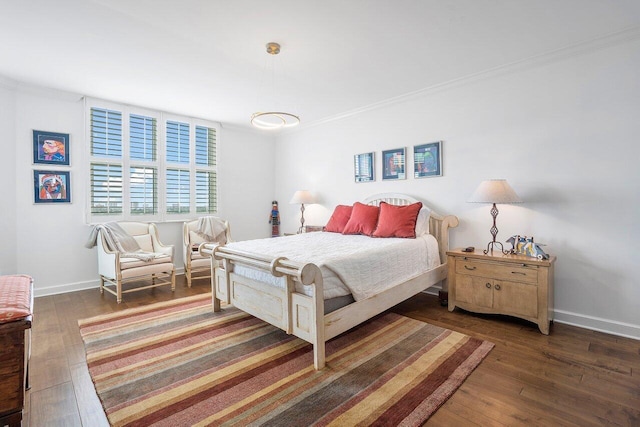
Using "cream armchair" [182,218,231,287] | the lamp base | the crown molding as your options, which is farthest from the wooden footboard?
the crown molding

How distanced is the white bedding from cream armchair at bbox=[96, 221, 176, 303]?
4.57ft

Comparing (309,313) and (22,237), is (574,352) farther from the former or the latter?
(22,237)

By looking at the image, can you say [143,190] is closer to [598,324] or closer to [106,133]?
[106,133]

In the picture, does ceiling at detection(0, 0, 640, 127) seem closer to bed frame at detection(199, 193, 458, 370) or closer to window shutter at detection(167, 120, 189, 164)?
window shutter at detection(167, 120, 189, 164)

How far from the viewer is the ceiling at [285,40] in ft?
7.36

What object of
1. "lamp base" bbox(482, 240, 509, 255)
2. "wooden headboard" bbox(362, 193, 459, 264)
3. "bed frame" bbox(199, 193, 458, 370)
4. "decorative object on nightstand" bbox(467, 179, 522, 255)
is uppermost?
"decorative object on nightstand" bbox(467, 179, 522, 255)

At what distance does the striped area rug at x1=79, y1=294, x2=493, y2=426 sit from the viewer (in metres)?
1.66

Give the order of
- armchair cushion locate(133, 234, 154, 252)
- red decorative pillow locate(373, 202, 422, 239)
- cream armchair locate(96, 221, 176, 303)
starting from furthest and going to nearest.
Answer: armchair cushion locate(133, 234, 154, 252) < cream armchair locate(96, 221, 176, 303) < red decorative pillow locate(373, 202, 422, 239)

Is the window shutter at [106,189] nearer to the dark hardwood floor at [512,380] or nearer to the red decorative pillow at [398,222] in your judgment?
the dark hardwood floor at [512,380]

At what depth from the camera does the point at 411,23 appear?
2.43 m

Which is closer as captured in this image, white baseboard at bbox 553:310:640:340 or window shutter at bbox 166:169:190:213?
white baseboard at bbox 553:310:640:340

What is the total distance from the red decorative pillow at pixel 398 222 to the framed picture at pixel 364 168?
90 cm

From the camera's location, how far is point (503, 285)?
2.83 m

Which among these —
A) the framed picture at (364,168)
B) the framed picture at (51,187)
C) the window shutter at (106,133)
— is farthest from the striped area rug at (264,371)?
the window shutter at (106,133)
